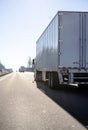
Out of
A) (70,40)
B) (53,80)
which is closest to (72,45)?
(70,40)

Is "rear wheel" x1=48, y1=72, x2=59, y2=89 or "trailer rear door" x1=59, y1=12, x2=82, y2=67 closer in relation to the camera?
"trailer rear door" x1=59, y1=12, x2=82, y2=67

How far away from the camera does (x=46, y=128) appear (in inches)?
327

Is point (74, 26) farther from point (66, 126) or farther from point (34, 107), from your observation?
point (66, 126)

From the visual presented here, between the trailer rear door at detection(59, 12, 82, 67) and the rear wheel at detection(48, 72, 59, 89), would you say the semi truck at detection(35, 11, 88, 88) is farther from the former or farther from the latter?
the rear wheel at detection(48, 72, 59, 89)

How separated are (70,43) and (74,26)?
991 mm

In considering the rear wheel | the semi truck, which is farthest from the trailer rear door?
the rear wheel

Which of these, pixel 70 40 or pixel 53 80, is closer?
pixel 70 40

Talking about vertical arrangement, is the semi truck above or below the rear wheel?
above

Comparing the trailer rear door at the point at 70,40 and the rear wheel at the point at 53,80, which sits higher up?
the trailer rear door at the point at 70,40

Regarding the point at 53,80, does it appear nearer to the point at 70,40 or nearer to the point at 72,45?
the point at 72,45

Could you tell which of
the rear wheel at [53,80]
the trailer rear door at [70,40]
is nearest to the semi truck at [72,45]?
the trailer rear door at [70,40]

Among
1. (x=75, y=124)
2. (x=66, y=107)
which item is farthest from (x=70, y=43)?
(x=75, y=124)

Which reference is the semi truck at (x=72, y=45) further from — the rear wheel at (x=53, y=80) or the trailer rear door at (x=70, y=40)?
the rear wheel at (x=53, y=80)

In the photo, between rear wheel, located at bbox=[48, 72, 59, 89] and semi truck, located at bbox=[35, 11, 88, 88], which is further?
rear wheel, located at bbox=[48, 72, 59, 89]
